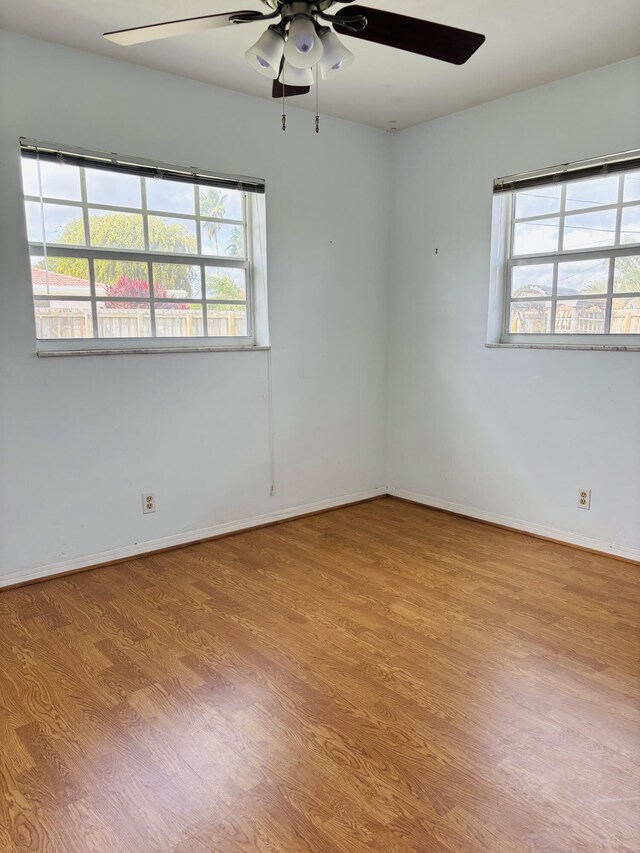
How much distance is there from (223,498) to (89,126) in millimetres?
2173

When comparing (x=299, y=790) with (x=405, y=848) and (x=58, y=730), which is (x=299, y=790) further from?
(x=58, y=730)

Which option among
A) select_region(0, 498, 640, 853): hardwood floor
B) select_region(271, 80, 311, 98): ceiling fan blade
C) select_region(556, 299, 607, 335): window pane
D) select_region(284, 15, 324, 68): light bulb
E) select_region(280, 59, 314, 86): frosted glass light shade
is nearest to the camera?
select_region(0, 498, 640, 853): hardwood floor

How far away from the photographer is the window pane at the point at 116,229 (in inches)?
122

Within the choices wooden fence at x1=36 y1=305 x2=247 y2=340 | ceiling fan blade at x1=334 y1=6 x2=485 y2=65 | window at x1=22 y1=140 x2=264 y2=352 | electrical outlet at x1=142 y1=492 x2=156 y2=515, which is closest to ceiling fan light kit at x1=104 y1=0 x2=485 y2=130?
ceiling fan blade at x1=334 y1=6 x2=485 y2=65

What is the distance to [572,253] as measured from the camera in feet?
11.0

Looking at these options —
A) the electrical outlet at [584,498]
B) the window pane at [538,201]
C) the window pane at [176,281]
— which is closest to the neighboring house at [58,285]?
the window pane at [176,281]

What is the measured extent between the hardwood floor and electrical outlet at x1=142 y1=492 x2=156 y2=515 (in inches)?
12.4

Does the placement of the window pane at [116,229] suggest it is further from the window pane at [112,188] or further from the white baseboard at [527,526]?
the white baseboard at [527,526]

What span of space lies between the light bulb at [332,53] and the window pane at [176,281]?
1720 mm

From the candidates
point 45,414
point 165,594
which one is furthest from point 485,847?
point 45,414

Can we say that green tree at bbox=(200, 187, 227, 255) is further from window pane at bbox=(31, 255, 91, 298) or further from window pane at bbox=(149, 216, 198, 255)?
window pane at bbox=(31, 255, 91, 298)

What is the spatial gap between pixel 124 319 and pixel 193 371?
1.57 feet

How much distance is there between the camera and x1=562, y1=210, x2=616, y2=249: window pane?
3193 millimetres

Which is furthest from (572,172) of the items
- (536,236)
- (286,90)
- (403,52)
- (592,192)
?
(286,90)
